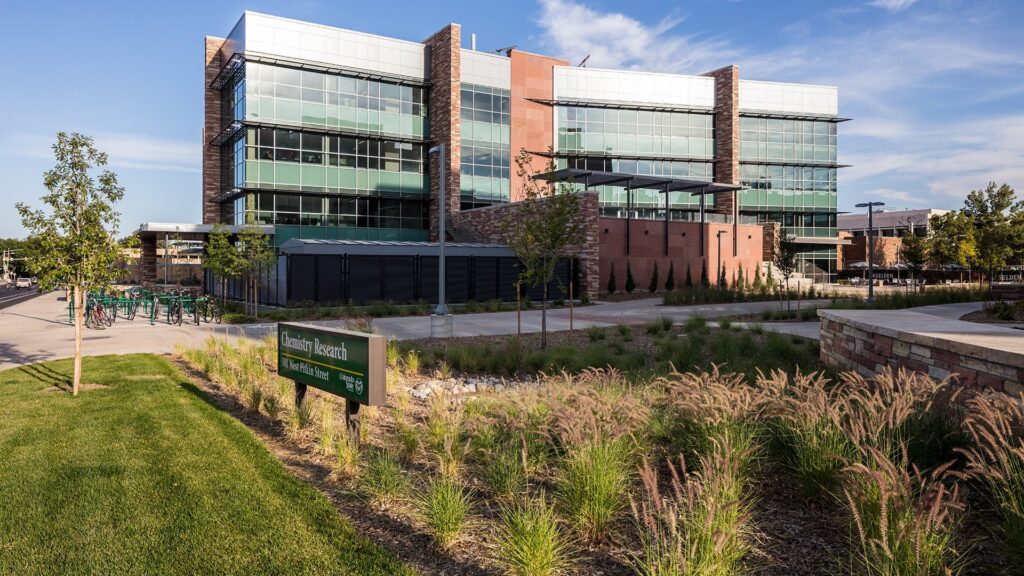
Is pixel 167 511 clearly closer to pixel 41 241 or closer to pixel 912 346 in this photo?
pixel 41 241

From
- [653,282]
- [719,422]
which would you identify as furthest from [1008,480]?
[653,282]

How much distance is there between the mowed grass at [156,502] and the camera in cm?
427

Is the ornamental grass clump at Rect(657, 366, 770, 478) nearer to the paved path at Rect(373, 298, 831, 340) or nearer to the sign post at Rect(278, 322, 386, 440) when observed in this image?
the sign post at Rect(278, 322, 386, 440)

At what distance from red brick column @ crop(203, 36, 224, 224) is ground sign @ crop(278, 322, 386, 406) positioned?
38.9 m

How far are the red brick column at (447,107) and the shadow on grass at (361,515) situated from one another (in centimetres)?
3534

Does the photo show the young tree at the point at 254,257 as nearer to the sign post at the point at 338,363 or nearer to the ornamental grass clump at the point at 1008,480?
the sign post at the point at 338,363

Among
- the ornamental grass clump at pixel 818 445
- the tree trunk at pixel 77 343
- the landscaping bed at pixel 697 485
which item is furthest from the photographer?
the tree trunk at pixel 77 343

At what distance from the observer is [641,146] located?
51.6 m

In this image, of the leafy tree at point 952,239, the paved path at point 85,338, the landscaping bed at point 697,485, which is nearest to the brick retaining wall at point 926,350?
the landscaping bed at point 697,485

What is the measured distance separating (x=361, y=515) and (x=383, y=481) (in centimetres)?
32

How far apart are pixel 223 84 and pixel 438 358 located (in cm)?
3731

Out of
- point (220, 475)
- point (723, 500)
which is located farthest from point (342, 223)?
point (723, 500)

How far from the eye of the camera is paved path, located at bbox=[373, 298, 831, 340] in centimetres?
1936

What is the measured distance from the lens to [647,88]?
51.5m
